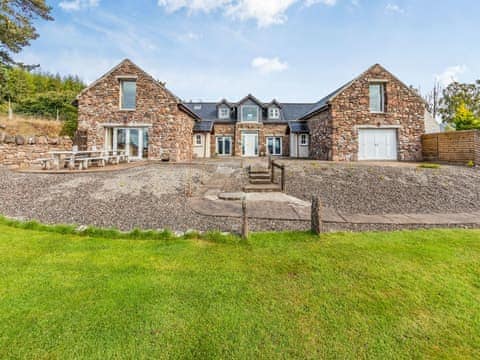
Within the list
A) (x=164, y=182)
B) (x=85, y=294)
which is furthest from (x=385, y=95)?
(x=85, y=294)

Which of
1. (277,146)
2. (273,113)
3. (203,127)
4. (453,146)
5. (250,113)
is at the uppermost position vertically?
(273,113)

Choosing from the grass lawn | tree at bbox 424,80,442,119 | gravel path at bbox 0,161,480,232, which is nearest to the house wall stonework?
gravel path at bbox 0,161,480,232

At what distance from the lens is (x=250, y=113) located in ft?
82.0

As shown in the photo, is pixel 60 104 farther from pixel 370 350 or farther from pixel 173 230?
pixel 370 350

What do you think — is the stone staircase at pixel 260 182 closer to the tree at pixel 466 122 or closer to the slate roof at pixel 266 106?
the slate roof at pixel 266 106

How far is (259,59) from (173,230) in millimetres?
23066

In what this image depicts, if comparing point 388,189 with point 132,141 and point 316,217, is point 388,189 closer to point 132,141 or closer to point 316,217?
point 316,217

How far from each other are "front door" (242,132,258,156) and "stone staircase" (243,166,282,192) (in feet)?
47.4

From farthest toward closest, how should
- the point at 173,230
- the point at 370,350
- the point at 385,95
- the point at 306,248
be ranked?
1. the point at 385,95
2. the point at 173,230
3. the point at 306,248
4. the point at 370,350

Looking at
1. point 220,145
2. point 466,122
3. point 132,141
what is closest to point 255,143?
point 220,145

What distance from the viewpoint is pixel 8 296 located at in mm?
2611


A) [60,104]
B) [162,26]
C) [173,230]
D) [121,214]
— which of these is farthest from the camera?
[60,104]

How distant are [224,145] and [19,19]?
19139mm

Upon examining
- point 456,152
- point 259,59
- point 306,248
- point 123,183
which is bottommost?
point 306,248
